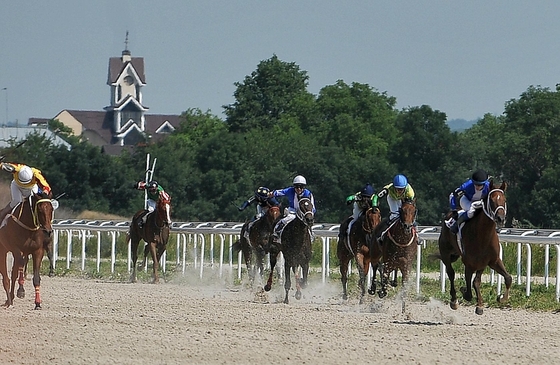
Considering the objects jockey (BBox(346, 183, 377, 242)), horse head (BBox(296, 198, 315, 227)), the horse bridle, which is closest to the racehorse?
jockey (BBox(346, 183, 377, 242))

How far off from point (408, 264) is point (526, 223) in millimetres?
27205

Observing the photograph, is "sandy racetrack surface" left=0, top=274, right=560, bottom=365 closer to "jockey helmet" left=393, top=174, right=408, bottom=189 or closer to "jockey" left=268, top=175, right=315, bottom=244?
"jockey" left=268, top=175, right=315, bottom=244

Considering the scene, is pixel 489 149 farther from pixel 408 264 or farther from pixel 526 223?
pixel 408 264

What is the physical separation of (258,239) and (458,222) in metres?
5.86

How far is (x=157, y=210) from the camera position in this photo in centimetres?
2333

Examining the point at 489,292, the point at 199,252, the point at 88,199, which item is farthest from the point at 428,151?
the point at 489,292

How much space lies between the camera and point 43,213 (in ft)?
49.5

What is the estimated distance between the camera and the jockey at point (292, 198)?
Result: 56.1 ft

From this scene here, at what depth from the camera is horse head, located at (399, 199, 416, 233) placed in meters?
14.8

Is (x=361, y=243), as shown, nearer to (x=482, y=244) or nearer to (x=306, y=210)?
(x=306, y=210)

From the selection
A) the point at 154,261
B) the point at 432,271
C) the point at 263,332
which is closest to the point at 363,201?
the point at 263,332

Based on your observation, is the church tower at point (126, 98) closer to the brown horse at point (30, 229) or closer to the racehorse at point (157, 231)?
the racehorse at point (157, 231)

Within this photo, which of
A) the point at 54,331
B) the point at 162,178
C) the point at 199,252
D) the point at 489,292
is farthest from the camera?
the point at 162,178

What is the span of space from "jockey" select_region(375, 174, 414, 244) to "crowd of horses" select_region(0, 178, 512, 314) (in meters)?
0.10
